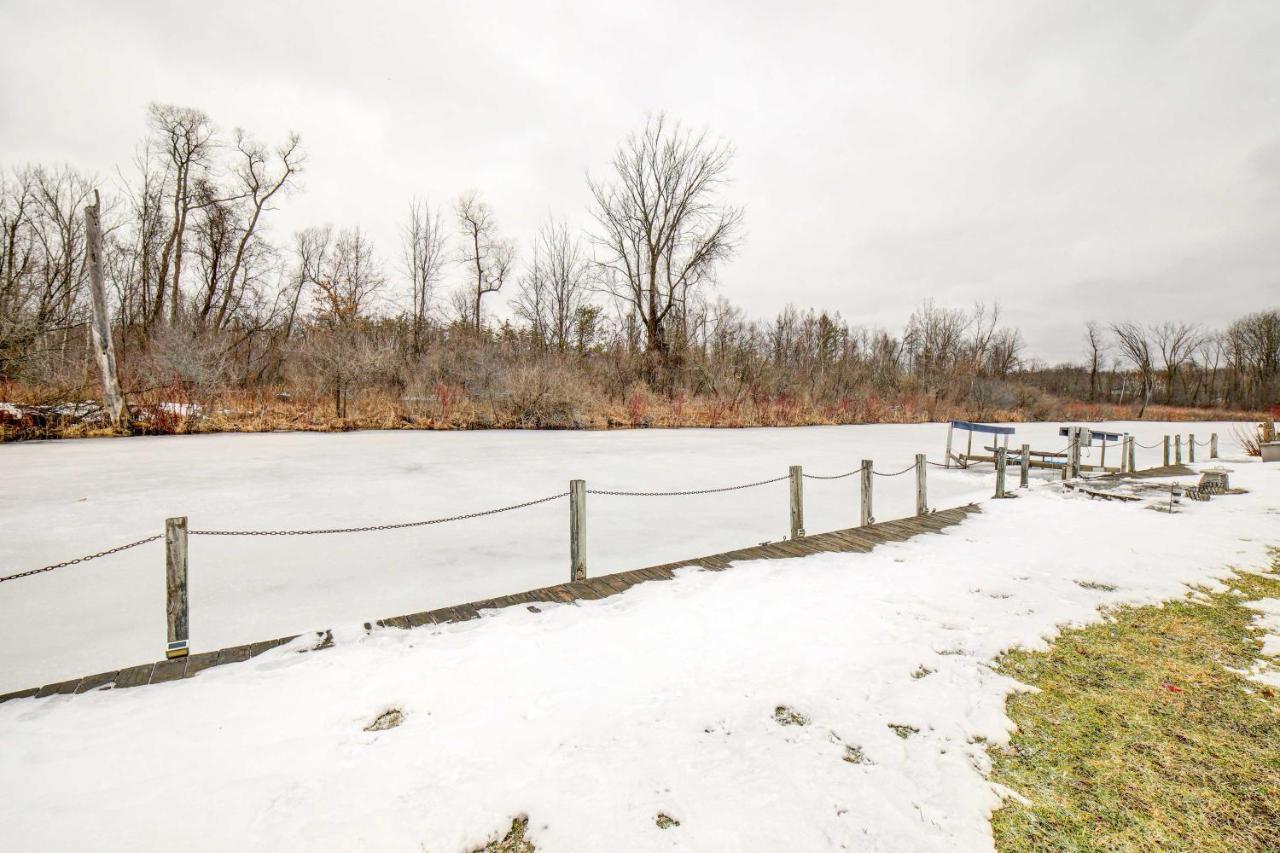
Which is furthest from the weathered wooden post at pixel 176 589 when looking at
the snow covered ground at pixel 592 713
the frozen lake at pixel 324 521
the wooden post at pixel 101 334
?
the wooden post at pixel 101 334

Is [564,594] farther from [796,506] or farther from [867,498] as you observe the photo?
[867,498]

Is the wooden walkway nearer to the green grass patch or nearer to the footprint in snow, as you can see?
the footprint in snow

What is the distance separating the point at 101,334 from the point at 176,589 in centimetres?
1659

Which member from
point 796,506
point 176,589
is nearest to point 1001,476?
point 796,506

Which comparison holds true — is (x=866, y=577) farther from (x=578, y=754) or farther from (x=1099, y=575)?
(x=578, y=754)

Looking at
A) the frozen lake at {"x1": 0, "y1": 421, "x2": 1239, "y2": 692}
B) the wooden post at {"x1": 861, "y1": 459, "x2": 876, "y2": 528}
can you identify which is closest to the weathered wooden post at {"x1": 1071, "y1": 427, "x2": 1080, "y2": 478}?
the frozen lake at {"x1": 0, "y1": 421, "x2": 1239, "y2": 692}

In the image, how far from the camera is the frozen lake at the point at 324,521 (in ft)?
13.8

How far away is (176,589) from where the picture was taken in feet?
11.6

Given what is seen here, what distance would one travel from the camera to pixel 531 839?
2.09 meters

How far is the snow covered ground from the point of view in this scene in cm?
215

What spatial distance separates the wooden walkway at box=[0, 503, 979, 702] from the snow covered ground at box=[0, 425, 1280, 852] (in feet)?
0.44

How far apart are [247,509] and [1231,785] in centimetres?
909

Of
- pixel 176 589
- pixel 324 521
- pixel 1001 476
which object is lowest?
pixel 324 521

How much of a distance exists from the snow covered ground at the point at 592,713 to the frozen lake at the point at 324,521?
10 centimetres
